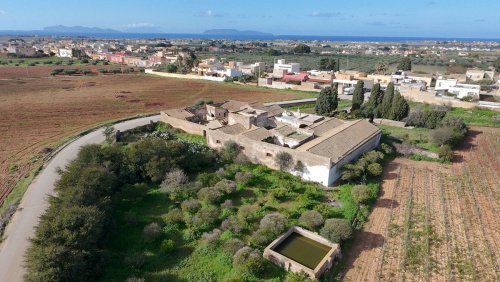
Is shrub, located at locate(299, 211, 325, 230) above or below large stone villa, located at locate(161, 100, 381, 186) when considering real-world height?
below

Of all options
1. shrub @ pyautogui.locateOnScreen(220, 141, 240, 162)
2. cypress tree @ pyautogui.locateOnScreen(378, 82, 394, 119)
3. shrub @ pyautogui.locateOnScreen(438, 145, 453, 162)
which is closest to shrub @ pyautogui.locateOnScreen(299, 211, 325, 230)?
shrub @ pyautogui.locateOnScreen(220, 141, 240, 162)

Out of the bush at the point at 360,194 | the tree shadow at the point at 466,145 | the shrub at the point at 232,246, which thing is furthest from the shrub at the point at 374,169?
the shrub at the point at 232,246

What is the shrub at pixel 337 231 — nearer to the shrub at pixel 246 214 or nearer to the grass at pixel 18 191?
the shrub at pixel 246 214

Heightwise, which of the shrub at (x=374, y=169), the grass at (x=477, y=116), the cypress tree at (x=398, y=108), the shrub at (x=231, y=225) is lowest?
the shrub at (x=231, y=225)

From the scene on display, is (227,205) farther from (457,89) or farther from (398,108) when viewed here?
(457,89)

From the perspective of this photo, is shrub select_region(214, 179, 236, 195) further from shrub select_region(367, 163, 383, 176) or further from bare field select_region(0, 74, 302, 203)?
bare field select_region(0, 74, 302, 203)

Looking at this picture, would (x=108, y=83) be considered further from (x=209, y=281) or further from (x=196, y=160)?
(x=209, y=281)
